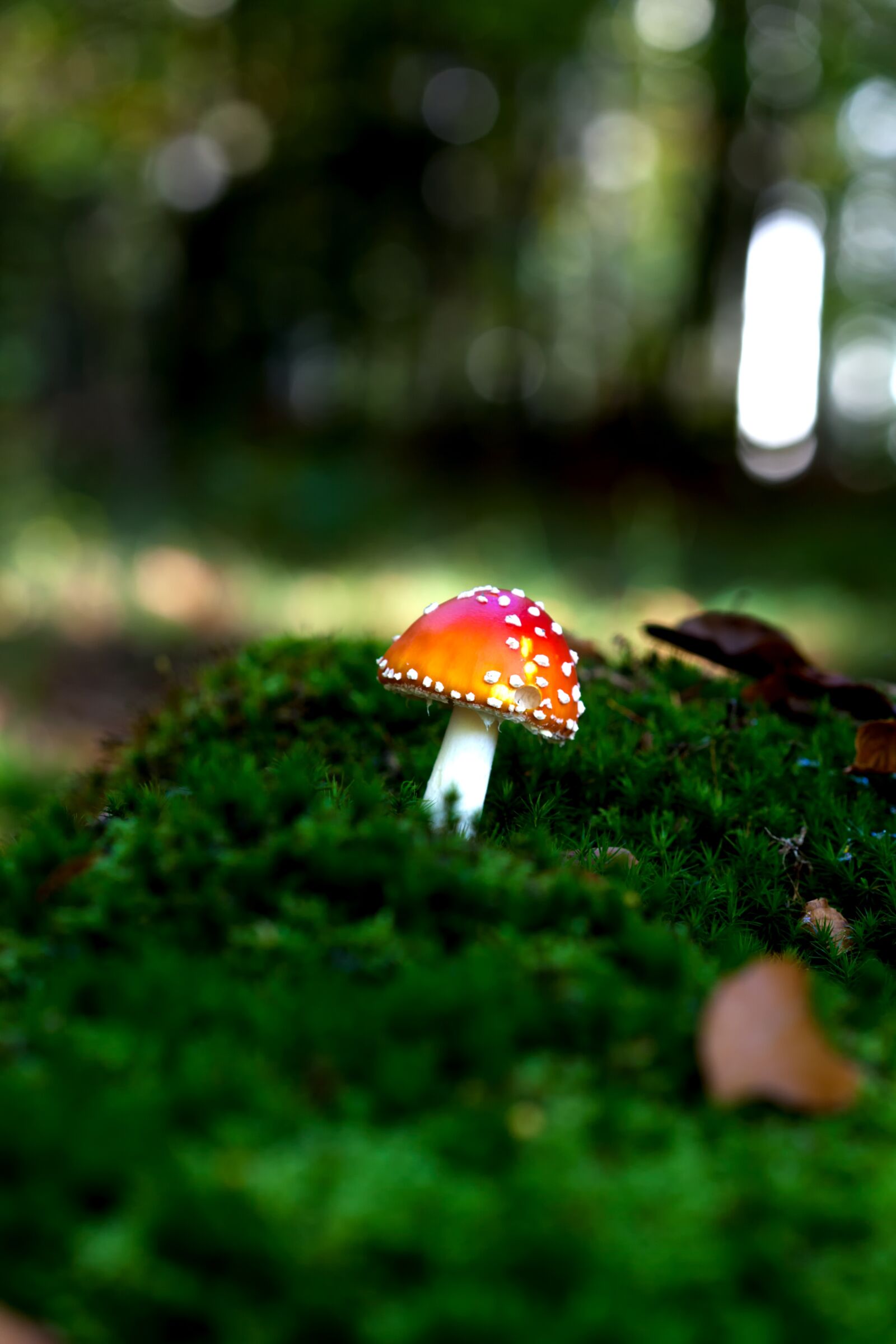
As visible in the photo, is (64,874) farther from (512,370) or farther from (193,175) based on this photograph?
(512,370)

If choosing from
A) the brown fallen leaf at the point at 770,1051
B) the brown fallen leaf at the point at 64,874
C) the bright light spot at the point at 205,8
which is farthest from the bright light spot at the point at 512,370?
the brown fallen leaf at the point at 770,1051

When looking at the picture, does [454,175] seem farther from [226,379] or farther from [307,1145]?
[307,1145]

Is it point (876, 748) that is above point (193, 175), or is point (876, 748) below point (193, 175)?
below

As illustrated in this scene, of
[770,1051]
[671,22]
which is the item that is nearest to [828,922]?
[770,1051]

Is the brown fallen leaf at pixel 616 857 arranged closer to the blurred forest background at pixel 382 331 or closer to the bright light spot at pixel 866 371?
the blurred forest background at pixel 382 331

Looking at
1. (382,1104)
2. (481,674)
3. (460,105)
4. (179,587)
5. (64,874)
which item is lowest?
(382,1104)

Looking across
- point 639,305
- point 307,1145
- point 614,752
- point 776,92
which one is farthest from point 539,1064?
point 639,305

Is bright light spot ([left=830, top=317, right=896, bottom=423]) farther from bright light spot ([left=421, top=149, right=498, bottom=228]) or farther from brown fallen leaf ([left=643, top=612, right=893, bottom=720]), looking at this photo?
brown fallen leaf ([left=643, top=612, right=893, bottom=720])
